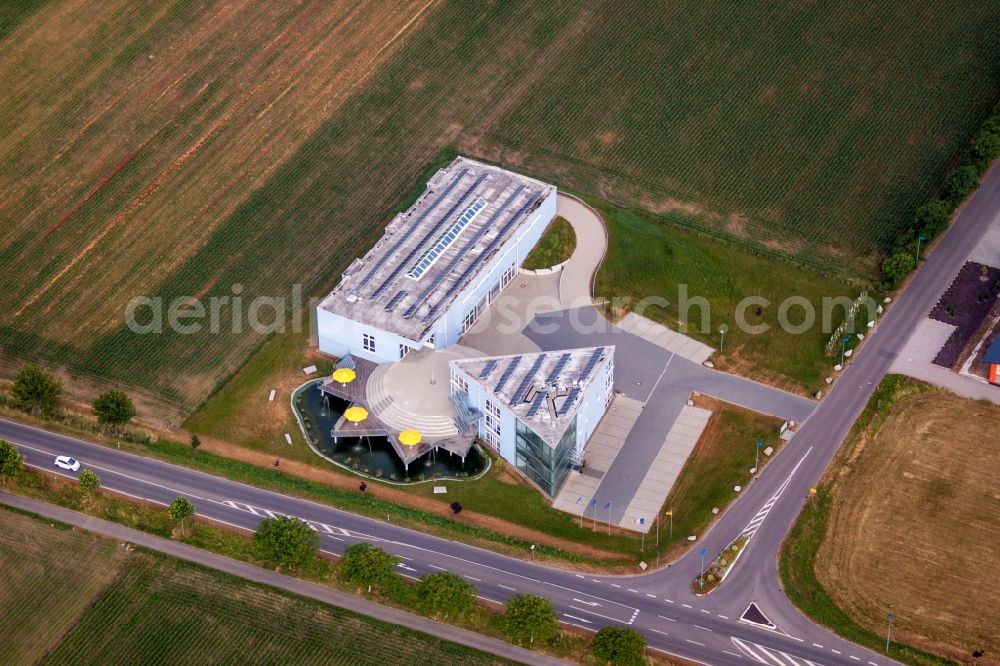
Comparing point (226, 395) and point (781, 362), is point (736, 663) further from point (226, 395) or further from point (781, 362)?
point (226, 395)

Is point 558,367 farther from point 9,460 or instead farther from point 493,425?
point 9,460

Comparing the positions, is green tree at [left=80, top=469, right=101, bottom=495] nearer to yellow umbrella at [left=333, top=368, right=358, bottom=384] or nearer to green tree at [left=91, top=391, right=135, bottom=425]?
green tree at [left=91, top=391, right=135, bottom=425]

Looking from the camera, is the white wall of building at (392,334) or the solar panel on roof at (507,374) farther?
the white wall of building at (392,334)

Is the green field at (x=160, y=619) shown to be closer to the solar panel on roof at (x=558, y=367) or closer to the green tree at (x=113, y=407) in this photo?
the green tree at (x=113, y=407)

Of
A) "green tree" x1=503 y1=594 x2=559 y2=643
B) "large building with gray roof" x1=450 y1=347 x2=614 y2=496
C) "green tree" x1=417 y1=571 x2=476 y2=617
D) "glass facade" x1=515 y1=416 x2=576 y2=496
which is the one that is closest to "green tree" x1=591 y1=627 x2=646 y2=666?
"green tree" x1=503 y1=594 x2=559 y2=643

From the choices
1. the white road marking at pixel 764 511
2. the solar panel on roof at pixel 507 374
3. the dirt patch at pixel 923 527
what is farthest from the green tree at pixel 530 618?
the dirt patch at pixel 923 527
